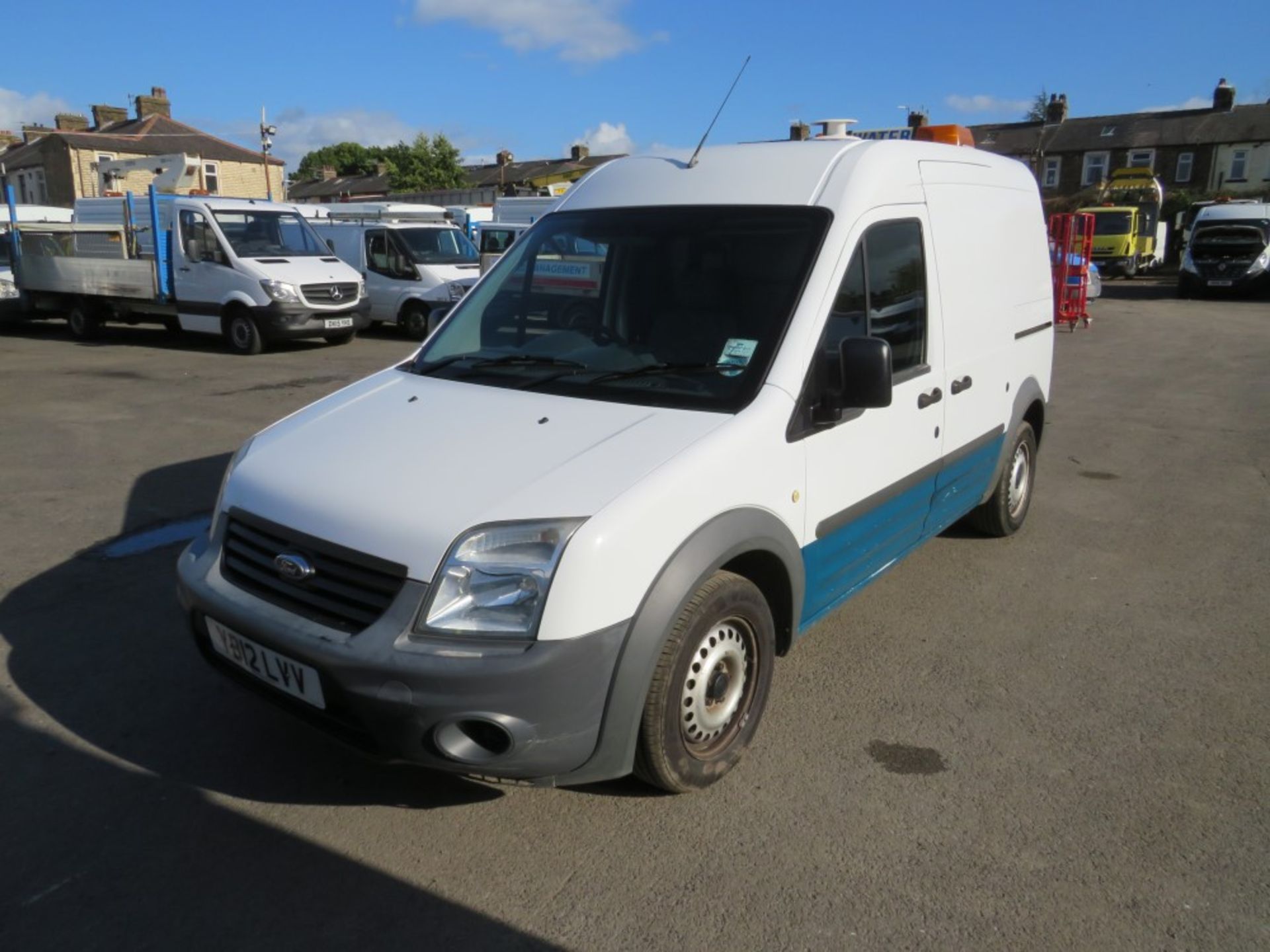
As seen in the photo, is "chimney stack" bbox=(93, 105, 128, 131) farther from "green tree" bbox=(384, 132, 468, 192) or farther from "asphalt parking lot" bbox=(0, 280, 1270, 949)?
"asphalt parking lot" bbox=(0, 280, 1270, 949)

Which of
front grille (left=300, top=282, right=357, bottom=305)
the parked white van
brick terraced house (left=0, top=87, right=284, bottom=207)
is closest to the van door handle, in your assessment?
the parked white van

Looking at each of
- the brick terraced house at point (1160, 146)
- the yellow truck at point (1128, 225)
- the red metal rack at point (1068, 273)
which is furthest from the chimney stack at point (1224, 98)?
the red metal rack at point (1068, 273)

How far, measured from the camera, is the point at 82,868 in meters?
2.83

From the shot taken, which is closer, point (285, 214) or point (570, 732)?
point (570, 732)

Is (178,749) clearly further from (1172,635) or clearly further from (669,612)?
(1172,635)

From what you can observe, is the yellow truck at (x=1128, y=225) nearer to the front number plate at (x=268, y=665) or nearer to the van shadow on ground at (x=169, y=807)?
the van shadow on ground at (x=169, y=807)

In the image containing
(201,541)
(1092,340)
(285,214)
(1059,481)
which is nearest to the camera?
(201,541)

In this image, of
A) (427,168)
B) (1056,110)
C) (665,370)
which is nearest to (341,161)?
(427,168)

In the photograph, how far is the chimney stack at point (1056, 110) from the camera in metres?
58.7

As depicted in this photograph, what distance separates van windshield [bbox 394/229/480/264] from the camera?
54.7 feet

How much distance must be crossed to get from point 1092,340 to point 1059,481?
11.1 meters

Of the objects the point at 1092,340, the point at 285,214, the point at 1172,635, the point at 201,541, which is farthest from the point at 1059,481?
the point at 285,214

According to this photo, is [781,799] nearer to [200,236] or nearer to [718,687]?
[718,687]

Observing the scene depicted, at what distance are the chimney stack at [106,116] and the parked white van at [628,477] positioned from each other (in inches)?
2460
